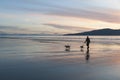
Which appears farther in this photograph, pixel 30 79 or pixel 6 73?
pixel 6 73

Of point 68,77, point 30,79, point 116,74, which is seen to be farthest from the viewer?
point 116,74

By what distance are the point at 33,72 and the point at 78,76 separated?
9.79ft

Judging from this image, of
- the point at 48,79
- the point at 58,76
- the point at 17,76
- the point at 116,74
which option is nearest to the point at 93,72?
the point at 116,74

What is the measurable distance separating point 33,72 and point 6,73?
5.64 feet

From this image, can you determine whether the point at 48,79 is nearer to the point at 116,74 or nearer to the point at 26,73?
the point at 26,73

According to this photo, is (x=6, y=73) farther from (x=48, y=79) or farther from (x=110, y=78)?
(x=110, y=78)

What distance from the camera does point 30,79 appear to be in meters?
13.8

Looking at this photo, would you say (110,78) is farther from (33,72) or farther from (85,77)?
(33,72)

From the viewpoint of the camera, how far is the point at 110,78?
14461 mm

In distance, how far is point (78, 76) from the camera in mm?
15141

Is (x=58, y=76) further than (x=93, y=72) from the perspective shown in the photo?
No

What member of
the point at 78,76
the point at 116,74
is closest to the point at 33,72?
the point at 78,76

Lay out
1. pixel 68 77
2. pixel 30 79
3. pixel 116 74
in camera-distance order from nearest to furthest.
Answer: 1. pixel 30 79
2. pixel 68 77
3. pixel 116 74

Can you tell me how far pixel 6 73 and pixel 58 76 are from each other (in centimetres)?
329
